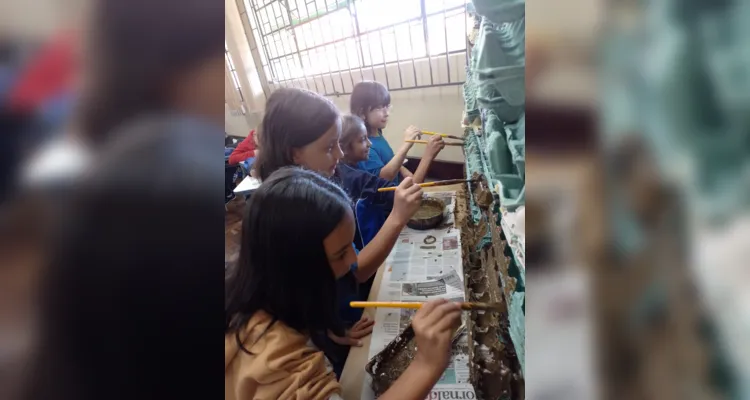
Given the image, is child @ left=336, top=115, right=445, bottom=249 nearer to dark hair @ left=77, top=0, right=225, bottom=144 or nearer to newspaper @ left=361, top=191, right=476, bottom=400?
newspaper @ left=361, top=191, right=476, bottom=400

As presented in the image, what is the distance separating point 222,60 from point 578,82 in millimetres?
247

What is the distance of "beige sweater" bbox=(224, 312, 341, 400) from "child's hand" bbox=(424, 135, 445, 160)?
290 millimetres

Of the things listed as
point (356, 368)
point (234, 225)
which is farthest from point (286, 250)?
point (356, 368)

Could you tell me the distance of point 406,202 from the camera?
19.3 inches

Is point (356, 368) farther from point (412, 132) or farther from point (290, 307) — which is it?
point (412, 132)

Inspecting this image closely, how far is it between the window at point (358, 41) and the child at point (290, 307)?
0.14 m

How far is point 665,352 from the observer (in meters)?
0.17

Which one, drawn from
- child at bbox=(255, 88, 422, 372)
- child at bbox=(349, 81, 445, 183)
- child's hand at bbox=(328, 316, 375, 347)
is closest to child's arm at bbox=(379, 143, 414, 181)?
child at bbox=(349, 81, 445, 183)

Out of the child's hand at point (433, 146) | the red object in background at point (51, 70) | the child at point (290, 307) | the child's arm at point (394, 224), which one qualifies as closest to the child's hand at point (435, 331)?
the child at point (290, 307)

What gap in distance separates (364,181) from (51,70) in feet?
1.22

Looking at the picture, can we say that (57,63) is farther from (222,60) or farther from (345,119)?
(345,119)

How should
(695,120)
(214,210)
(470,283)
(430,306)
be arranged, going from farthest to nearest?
1. (470,283)
2. (430,306)
3. (214,210)
4. (695,120)

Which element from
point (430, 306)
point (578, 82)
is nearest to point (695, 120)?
point (578, 82)

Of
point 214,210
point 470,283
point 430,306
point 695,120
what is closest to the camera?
point 695,120
